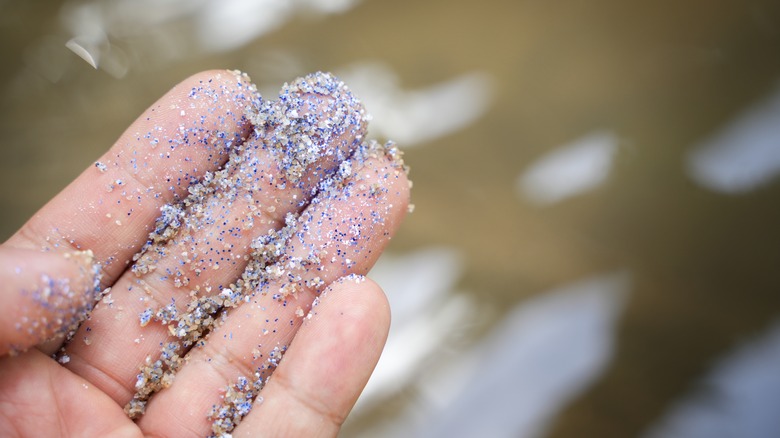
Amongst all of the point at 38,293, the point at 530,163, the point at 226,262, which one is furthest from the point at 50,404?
the point at 530,163

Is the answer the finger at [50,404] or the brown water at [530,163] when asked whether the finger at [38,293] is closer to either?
the finger at [50,404]

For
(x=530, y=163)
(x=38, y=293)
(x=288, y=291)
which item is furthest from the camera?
(x=530, y=163)

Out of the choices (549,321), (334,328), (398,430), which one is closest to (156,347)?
(334,328)

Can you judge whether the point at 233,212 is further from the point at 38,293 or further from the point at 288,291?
the point at 38,293

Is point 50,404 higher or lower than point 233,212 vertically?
lower

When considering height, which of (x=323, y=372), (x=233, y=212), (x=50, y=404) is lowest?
(x=50, y=404)
